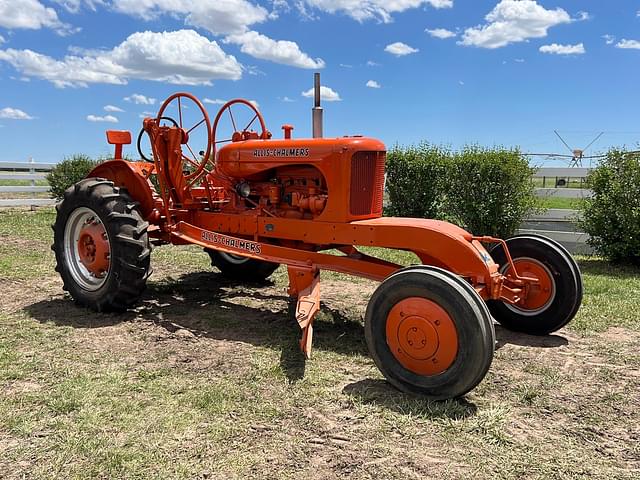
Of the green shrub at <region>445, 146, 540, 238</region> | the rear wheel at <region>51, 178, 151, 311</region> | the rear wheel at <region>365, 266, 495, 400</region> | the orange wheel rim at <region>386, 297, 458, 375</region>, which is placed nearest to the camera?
the rear wheel at <region>365, 266, 495, 400</region>

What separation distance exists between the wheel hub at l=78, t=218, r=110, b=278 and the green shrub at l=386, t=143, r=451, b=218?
6.16m

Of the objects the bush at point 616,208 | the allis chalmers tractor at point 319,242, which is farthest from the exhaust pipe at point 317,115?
the bush at point 616,208

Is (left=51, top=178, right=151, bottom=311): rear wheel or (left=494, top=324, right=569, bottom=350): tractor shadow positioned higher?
(left=51, top=178, right=151, bottom=311): rear wheel

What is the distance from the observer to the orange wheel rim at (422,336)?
11.6 ft

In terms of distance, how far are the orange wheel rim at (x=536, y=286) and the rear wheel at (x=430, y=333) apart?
1684 millimetres

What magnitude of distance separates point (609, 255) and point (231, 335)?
6.33 m

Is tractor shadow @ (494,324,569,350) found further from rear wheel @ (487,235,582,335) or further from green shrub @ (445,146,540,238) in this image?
green shrub @ (445,146,540,238)

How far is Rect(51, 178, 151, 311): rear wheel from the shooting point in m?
5.30

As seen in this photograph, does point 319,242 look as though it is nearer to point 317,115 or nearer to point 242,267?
point 317,115

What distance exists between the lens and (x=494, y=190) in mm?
9562

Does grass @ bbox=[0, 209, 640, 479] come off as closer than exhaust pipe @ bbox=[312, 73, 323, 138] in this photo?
Yes

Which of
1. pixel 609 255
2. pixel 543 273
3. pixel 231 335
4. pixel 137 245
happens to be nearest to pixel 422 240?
pixel 543 273

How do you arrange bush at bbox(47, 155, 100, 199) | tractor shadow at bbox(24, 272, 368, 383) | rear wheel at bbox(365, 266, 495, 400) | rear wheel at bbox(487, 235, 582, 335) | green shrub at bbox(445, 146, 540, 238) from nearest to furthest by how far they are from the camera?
rear wheel at bbox(365, 266, 495, 400)
tractor shadow at bbox(24, 272, 368, 383)
rear wheel at bbox(487, 235, 582, 335)
green shrub at bbox(445, 146, 540, 238)
bush at bbox(47, 155, 100, 199)

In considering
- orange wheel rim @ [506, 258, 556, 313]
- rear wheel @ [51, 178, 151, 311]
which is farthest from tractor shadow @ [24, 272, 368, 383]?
orange wheel rim @ [506, 258, 556, 313]
